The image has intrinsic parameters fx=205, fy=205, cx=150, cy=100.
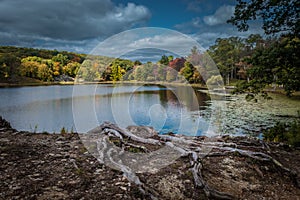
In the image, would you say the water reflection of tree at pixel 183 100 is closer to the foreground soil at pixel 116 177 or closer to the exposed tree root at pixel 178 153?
the exposed tree root at pixel 178 153

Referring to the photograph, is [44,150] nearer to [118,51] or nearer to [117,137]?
[117,137]

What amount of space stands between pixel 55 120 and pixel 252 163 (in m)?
12.4

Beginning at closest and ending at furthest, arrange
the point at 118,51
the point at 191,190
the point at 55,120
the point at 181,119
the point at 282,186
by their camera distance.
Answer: the point at 191,190
the point at 282,186
the point at 118,51
the point at 55,120
the point at 181,119

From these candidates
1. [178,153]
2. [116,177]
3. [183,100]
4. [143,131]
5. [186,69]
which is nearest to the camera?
[116,177]

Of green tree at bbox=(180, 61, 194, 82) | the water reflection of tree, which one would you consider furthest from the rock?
green tree at bbox=(180, 61, 194, 82)

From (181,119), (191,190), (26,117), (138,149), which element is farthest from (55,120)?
(191,190)

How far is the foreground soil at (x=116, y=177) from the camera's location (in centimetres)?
306

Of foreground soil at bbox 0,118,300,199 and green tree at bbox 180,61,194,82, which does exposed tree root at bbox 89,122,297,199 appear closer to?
foreground soil at bbox 0,118,300,199

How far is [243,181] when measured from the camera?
372 centimetres

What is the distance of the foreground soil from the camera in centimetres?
306

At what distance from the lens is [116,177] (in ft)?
11.8

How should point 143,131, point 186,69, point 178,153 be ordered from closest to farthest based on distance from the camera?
1. point 178,153
2. point 143,131
3. point 186,69

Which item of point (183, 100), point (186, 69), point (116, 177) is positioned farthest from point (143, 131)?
point (183, 100)

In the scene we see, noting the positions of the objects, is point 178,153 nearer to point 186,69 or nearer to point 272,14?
point 272,14
